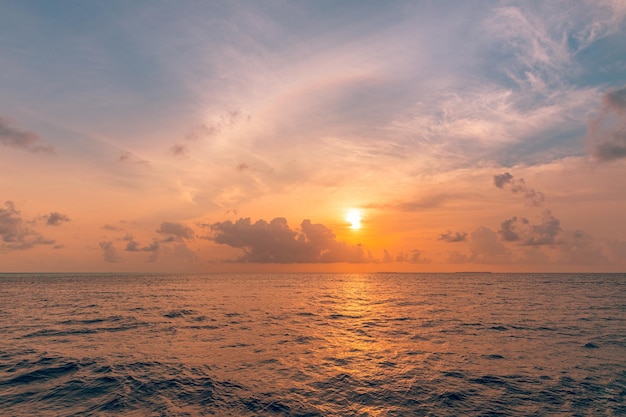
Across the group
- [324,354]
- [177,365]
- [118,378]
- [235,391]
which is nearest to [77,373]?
[118,378]

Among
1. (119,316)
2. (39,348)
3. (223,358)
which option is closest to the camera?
(223,358)

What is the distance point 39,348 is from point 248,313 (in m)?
30.0

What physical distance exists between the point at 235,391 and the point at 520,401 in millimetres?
15867

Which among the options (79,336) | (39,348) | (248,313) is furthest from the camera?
(248,313)

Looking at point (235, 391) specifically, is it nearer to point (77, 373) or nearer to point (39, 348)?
point (77, 373)

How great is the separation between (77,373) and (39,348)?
11.0m

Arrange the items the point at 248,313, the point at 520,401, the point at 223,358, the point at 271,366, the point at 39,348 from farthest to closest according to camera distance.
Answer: the point at 248,313 < the point at 39,348 < the point at 223,358 < the point at 271,366 < the point at 520,401

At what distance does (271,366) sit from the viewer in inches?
1029

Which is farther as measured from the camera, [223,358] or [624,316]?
[624,316]

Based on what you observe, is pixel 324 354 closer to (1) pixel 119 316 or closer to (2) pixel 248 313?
(2) pixel 248 313

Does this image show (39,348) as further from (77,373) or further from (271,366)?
(271,366)

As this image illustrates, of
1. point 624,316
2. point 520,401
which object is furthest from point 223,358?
point 624,316

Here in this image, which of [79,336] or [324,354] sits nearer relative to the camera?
[324,354]

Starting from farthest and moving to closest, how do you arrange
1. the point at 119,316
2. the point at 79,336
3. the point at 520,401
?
the point at 119,316
the point at 79,336
the point at 520,401
